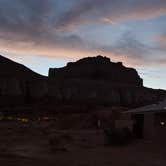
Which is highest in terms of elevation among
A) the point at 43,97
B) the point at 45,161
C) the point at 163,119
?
the point at 43,97

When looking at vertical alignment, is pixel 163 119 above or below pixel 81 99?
below

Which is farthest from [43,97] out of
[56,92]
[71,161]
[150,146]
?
[71,161]

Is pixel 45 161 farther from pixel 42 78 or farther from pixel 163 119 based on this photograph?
pixel 42 78

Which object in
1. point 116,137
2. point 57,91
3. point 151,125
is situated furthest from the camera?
point 57,91

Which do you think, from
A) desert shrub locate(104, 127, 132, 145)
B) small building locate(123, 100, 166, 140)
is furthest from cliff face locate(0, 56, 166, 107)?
desert shrub locate(104, 127, 132, 145)

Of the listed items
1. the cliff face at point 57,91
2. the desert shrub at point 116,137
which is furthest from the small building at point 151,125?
the cliff face at point 57,91

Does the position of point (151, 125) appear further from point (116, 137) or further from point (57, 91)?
point (57, 91)

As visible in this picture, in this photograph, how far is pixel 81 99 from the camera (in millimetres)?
134125

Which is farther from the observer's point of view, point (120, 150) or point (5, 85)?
point (5, 85)

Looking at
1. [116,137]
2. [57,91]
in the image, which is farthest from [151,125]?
[57,91]

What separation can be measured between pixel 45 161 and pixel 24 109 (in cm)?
8218

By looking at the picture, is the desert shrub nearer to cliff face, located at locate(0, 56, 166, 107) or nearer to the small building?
the small building

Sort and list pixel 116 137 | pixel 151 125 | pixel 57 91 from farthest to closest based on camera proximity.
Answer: pixel 57 91 → pixel 151 125 → pixel 116 137

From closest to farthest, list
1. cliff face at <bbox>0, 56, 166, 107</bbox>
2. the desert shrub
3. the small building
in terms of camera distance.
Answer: the desert shrub, the small building, cliff face at <bbox>0, 56, 166, 107</bbox>
